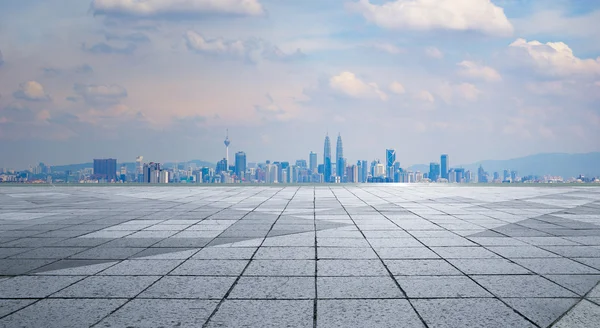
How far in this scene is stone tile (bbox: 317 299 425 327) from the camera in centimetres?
531

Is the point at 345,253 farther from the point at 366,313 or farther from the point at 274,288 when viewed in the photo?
the point at 366,313

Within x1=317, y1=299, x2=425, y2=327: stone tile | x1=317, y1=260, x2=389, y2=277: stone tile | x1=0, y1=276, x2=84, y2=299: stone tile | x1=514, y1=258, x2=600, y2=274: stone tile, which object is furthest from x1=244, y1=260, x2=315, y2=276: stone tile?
x1=514, y1=258, x2=600, y2=274: stone tile

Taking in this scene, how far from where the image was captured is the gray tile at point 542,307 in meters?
5.54

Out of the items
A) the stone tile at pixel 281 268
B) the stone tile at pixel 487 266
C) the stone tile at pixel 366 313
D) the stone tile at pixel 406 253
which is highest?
the stone tile at pixel 406 253

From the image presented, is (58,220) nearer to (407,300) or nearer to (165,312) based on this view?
(165,312)

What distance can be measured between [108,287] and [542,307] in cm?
580

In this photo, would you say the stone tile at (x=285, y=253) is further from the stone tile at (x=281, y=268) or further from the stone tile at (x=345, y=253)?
the stone tile at (x=281, y=268)

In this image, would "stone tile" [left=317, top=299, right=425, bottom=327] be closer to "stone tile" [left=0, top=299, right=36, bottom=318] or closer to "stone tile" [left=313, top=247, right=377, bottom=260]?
"stone tile" [left=313, top=247, right=377, bottom=260]

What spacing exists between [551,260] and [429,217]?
754cm

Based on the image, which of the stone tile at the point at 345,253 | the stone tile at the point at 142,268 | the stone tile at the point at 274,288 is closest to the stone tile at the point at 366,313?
the stone tile at the point at 274,288

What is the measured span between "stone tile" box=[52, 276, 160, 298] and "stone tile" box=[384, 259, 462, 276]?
153 inches

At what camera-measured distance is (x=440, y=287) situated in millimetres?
6863

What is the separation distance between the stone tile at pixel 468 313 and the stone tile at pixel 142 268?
4.24m

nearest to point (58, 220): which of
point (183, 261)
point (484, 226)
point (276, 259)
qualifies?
point (183, 261)
